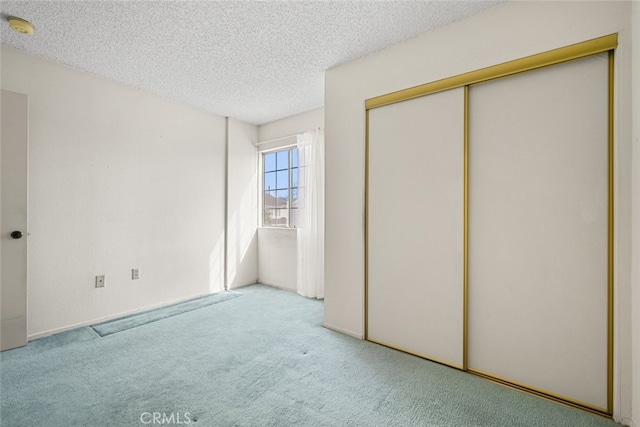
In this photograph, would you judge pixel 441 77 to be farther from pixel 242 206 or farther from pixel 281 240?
pixel 242 206

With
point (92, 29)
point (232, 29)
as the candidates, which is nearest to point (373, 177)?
point (232, 29)

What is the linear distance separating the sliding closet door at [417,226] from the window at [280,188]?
6.60ft

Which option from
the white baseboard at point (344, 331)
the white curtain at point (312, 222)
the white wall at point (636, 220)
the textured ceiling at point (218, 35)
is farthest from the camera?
the white curtain at point (312, 222)

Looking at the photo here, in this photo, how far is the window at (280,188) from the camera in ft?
14.5

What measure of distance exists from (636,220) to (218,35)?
2.92m

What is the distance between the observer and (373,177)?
8.44 feet

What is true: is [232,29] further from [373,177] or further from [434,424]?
[434,424]

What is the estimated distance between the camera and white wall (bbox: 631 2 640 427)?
1.47m

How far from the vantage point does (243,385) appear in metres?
1.92

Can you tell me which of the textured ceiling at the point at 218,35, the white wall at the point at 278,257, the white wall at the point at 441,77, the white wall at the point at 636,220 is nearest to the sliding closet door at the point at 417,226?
the white wall at the point at 441,77

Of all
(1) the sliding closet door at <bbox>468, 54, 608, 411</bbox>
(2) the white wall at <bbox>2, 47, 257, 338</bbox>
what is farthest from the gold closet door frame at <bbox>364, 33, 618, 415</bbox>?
(2) the white wall at <bbox>2, 47, 257, 338</bbox>

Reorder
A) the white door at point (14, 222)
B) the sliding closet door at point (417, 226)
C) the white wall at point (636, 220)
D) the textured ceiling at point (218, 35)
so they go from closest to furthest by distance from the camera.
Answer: the white wall at point (636, 220) < the textured ceiling at point (218, 35) < the sliding closet door at point (417, 226) < the white door at point (14, 222)

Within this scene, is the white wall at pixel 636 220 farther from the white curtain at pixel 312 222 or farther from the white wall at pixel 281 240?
the white wall at pixel 281 240

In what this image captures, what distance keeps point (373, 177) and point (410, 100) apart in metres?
0.69
